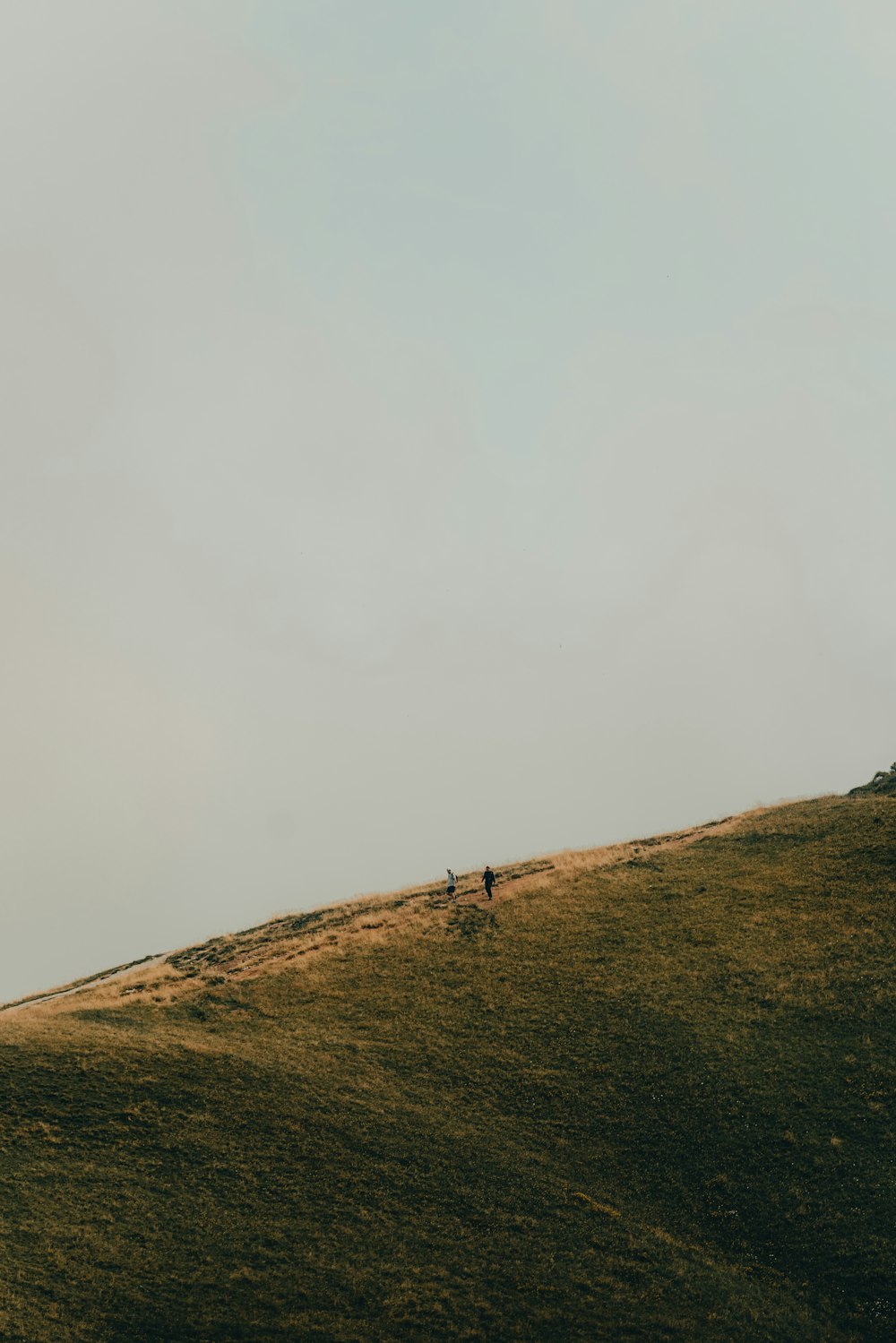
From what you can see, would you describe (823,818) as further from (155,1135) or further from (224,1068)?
(155,1135)

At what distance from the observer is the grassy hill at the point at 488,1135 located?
27312 mm

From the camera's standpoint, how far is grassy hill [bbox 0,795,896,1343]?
89.6ft

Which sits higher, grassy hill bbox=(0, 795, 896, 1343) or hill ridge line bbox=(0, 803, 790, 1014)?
hill ridge line bbox=(0, 803, 790, 1014)

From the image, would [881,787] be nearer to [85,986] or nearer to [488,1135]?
[488,1135]

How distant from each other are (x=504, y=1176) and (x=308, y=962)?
24.0m

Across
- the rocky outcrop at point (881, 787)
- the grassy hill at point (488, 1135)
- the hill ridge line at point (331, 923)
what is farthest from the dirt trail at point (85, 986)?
the rocky outcrop at point (881, 787)

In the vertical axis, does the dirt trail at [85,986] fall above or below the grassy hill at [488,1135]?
above

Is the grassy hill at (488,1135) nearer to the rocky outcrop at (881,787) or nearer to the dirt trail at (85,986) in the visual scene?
the dirt trail at (85,986)

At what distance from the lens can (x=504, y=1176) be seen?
3331cm

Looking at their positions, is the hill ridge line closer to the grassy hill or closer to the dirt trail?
the dirt trail

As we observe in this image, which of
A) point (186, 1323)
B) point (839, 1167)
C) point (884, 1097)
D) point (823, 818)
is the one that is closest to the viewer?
point (186, 1323)

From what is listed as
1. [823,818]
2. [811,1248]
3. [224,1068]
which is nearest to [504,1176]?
[811,1248]

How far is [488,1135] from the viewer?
35719 millimetres

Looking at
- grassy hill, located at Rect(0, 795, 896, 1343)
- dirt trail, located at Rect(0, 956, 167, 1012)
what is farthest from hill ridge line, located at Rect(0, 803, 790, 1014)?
grassy hill, located at Rect(0, 795, 896, 1343)
